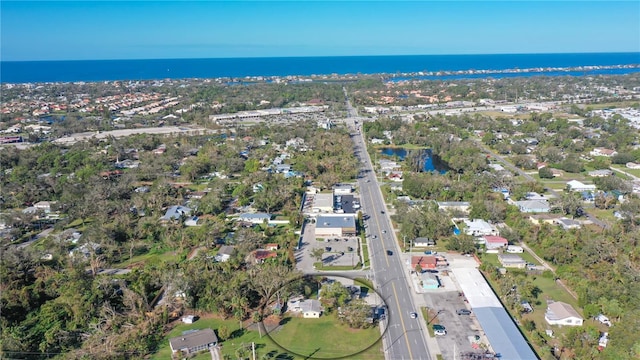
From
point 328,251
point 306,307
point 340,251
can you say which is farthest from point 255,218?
point 306,307

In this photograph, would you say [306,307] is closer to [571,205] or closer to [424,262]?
[424,262]

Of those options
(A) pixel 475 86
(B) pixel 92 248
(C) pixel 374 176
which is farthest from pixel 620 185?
(A) pixel 475 86

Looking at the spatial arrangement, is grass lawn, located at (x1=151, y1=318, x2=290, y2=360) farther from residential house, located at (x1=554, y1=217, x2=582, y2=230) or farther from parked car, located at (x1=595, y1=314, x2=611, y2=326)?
residential house, located at (x1=554, y1=217, x2=582, y2=230)

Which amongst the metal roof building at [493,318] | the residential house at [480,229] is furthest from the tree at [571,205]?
the metal roof building at [493,318]

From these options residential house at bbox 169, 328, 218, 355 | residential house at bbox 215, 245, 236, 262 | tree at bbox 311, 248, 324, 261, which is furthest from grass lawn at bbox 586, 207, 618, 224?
residential house at bbox 169, 328, 218, 355

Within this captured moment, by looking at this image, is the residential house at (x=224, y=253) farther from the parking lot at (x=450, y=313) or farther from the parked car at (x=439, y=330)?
the parked car at (x=439, y=330)

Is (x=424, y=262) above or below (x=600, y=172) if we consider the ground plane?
below
